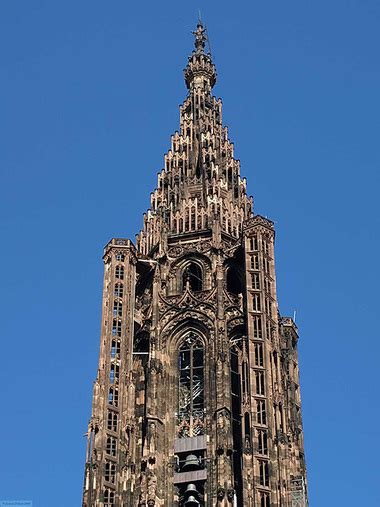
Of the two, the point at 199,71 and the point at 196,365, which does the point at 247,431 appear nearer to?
the point at 196,365

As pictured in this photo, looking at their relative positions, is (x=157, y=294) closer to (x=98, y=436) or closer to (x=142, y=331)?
(x=142, y=331)

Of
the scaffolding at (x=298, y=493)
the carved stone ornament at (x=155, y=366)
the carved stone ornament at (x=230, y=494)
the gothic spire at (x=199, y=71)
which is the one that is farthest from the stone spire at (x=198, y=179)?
the carved stone ornament at (x=230, y=494)

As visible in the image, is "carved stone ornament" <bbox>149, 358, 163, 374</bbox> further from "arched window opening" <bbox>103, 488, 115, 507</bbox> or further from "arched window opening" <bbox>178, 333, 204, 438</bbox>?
"arched window opening" <bbox>103, 488, 115, 507</bbox>

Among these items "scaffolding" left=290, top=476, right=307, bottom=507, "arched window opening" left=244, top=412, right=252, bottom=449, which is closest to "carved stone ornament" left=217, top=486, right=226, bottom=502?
"arched window opening" left=244, top=412, right=252, bottom=449

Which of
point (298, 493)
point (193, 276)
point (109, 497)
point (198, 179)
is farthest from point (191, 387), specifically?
point (198, 179)

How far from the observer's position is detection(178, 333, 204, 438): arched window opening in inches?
3204

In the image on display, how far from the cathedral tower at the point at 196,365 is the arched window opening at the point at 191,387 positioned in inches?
2.4

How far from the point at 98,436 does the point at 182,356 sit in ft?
30.4

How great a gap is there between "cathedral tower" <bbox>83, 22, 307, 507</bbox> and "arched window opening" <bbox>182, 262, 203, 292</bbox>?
90 mm

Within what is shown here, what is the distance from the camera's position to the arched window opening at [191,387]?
81.4 meters

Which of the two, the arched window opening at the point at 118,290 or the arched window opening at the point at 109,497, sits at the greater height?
the arched window opening at the point at 118,290

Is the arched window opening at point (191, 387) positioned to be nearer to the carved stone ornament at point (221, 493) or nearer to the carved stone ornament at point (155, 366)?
the carved stone ornament at point (155, 366)

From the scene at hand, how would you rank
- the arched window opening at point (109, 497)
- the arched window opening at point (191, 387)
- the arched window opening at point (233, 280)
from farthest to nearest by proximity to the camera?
1. the arched window opening at point (233, 280)
2. the arched window opening at point (191, 387)
3. the arched window opening at point (109, 497)

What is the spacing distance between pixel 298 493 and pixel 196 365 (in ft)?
36.1
